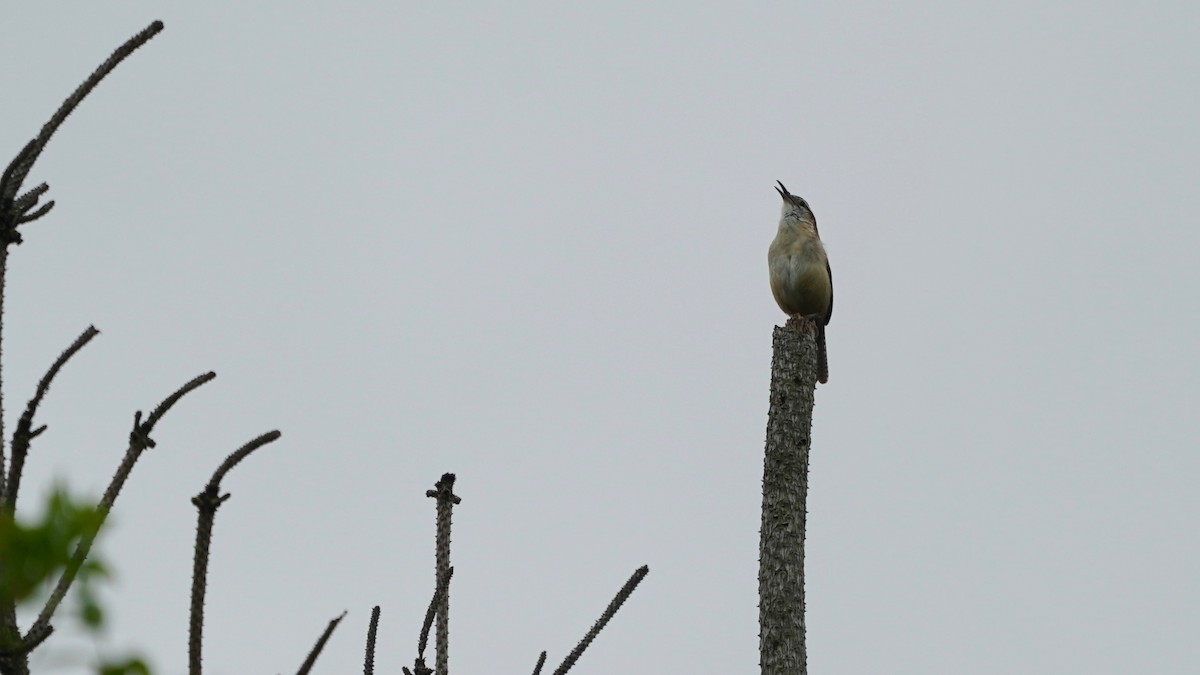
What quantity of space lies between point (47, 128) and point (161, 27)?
255mm

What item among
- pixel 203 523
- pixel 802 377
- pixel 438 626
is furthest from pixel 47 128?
pixel 802 377

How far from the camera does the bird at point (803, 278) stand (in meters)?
10.5

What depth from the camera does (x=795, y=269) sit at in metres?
10.6

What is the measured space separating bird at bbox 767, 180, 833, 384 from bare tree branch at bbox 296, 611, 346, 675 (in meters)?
8.98

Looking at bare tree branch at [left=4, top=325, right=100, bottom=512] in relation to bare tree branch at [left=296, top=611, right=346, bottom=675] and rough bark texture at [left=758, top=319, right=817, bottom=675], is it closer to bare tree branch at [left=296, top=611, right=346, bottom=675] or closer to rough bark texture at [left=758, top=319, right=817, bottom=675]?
bare tree branch at [left=296, top=611, right=346, bottom=675]

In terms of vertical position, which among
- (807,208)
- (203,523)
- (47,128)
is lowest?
(203,523)

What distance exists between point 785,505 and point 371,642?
3206mm

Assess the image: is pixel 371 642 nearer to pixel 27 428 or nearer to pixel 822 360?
pixel 27 428

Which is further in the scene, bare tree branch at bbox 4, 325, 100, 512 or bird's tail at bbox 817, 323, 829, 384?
bird's tail at bbox 817, 323, 829, 384

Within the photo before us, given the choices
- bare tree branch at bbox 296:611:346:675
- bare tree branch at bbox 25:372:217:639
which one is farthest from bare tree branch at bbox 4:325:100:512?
bare tree branch at bbox 296:611:346:675

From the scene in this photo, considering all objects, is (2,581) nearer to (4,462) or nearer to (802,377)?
(4,462)

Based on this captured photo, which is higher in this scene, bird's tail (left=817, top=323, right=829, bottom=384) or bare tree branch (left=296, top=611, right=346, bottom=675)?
bird's tail (left=817, top=323, right=829, bottom=384)

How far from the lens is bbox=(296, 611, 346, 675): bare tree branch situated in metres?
1.53

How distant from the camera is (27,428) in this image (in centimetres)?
171
